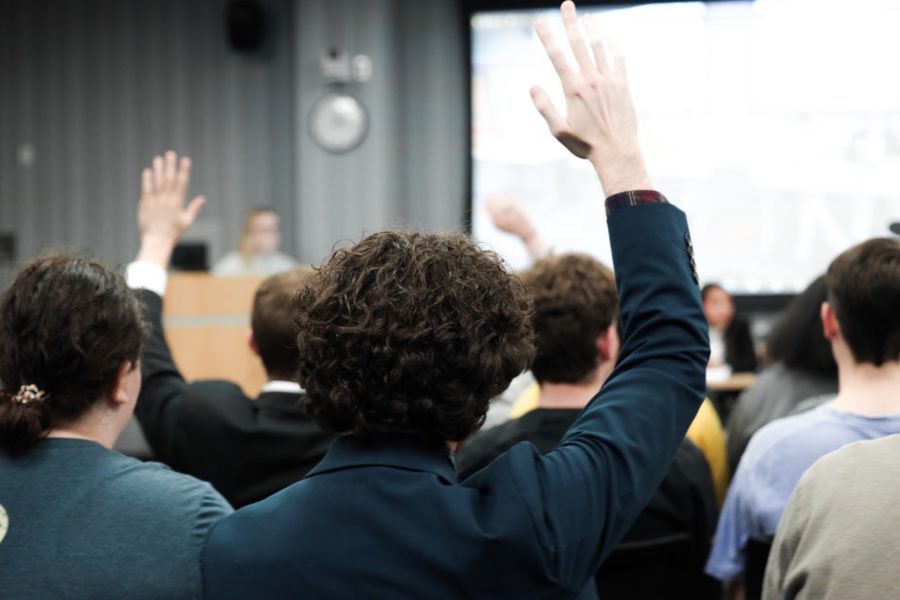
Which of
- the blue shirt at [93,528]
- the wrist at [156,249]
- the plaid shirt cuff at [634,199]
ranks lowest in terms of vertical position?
the blue shirt at [93,528]

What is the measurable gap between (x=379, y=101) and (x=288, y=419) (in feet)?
16.9

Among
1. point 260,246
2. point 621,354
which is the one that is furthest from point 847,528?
point 260,246

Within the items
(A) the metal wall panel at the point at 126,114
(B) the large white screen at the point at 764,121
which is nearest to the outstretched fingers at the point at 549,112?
(B) the large white screen at the point at 764,121

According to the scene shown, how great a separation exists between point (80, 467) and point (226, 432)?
0.54 metres

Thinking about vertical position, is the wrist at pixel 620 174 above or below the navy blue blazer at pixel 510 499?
above

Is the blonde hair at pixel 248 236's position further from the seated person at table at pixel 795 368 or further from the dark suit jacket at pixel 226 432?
the dark suit jacket at pixel 226 432

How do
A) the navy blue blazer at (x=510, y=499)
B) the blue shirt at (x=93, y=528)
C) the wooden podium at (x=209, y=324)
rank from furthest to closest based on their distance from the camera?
the wooden podium at (x=209, y=324) < the blue shirt at (x=93, y=528) < the navy blue blazer at (x=510, y=499)

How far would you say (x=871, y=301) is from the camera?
1.71 meters

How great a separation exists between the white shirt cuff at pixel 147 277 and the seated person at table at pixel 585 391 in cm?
61

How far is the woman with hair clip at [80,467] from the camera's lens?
46.6 inches

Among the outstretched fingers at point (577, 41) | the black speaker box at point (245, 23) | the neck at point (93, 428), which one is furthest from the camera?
the black speaker box at point (245, 23)

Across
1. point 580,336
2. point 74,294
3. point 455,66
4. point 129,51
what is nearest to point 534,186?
point 455,66

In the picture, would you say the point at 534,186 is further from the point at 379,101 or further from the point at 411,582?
the point at 411,582

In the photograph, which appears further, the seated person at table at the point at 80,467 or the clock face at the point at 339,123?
the clock face at the point at 339,123
